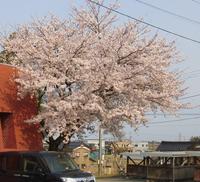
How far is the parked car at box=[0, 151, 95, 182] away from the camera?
16125 mm

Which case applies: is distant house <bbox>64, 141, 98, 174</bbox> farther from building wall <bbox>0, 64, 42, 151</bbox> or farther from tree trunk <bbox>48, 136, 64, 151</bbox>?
building wall <bbox>0, 64, 42, 151</bbox>

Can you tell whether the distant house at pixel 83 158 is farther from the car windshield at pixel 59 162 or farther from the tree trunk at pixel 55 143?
the car windshield at pixel 59 162

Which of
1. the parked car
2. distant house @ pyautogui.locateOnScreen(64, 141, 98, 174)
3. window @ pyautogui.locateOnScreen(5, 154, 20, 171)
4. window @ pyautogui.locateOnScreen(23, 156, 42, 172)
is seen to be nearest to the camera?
the parked car

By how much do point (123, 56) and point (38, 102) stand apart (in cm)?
565

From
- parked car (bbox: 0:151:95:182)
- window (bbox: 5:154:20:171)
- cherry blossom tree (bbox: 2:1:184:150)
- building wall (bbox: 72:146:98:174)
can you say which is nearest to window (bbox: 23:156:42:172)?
parked car (bbox: 0:151:95:182)

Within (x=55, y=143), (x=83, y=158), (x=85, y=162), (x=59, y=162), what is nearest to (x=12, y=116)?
(x=55, y=143)

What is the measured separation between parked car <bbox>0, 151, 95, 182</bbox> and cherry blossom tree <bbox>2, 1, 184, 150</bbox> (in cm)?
711

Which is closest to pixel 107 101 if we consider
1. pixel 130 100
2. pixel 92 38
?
pixel 130 100

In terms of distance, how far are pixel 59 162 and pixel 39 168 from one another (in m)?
0.82

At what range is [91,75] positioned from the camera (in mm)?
24500

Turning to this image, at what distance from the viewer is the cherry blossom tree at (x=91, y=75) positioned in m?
24.6

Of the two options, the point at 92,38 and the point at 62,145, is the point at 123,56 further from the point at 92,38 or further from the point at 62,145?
the point at 62,145

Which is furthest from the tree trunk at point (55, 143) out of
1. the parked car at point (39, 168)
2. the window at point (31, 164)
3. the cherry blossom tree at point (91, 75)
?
the window at point (31, 164)

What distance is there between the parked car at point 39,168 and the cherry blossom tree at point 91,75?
7110 mm
